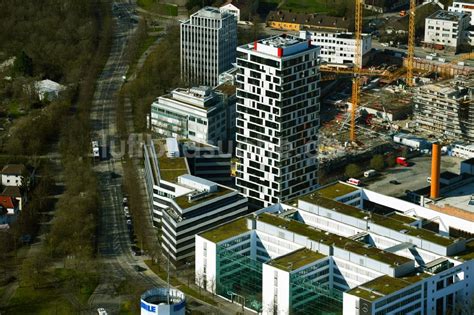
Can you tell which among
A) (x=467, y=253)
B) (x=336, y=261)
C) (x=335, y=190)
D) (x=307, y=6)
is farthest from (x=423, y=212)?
(x=307, y=6)

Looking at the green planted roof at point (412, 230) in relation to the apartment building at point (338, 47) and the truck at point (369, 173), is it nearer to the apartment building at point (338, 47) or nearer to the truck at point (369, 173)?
the truck at point (369, 173)

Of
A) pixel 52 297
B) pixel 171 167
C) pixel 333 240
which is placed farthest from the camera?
pixel 171 167

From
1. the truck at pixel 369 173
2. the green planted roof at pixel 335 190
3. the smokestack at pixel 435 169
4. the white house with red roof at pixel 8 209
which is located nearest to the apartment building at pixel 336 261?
the green planted roof at pixel 335 190

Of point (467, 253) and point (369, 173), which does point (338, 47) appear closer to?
point (369, 173)

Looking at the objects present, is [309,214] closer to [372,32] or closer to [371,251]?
[371,251]

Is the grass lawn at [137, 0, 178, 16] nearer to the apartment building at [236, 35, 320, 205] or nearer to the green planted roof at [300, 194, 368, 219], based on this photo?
the apartment building at [236, 35, 320, 205]

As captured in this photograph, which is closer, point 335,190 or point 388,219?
point 388,219

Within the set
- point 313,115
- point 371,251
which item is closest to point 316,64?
point 313,115
